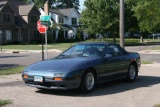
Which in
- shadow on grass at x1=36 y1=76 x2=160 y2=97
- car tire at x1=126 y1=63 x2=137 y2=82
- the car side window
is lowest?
shadow on grass at x1=36 y1=76 x2=160 y2=97

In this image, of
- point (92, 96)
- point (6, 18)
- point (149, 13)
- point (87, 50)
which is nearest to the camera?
point (92, 96)

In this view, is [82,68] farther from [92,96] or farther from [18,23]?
[18,23]

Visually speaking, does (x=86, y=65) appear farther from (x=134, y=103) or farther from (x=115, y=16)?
(x=115, y=16)

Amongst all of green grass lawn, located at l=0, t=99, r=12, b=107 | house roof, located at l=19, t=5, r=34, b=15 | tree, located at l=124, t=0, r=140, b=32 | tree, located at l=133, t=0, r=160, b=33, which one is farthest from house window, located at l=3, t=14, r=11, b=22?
green grass lawn, located at l=0, t=99, r=12, b=107

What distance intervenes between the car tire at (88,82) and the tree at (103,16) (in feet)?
124

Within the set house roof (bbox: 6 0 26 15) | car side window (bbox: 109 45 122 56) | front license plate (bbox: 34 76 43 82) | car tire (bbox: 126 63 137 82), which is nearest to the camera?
front license plate (bbox: 34 76 43 82)

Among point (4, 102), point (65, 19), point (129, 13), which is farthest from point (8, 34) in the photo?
point (4, 102)

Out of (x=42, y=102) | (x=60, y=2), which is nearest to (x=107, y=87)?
(x=42, y=102)

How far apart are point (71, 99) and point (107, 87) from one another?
2.26 metres

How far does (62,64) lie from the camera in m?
9.32

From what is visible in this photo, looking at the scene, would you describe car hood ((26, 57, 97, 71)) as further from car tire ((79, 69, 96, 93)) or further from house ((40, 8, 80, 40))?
house ((40, 8, 80, 40))

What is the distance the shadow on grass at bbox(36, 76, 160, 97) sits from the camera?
945 centimetres

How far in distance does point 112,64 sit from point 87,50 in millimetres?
875

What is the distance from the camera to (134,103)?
8109 millimetres
